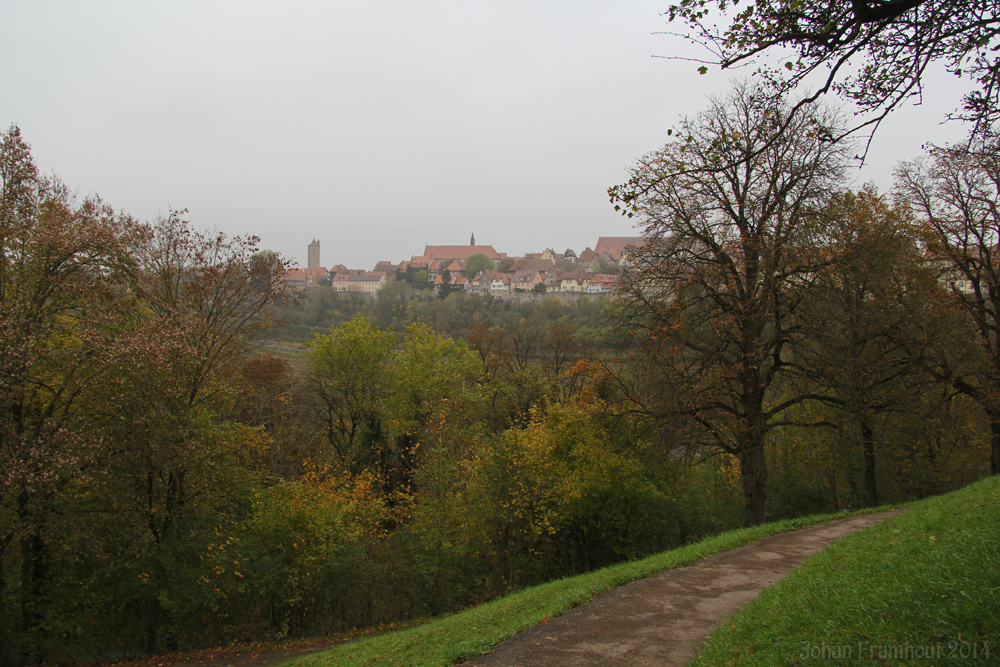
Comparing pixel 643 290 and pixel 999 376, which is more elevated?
pixel 643 290

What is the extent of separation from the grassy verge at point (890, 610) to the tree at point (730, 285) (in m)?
7.28

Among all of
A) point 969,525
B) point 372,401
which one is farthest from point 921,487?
point 372,401

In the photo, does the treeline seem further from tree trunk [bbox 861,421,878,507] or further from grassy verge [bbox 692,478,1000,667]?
grassy verge [bbox 692,478,1000,667]

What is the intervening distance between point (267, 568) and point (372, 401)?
13883 mm

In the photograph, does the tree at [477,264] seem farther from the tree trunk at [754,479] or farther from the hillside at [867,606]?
the hillside at [867,606]

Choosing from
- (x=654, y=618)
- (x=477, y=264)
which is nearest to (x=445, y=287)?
(x=477, y=264)

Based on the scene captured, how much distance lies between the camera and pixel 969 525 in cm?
691

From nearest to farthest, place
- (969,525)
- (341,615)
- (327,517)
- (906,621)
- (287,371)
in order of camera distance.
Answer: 1. (906,621)
2. (969,525)
3. (327,517)
4. (341,615)
5. (287,371)

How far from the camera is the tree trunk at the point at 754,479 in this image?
15.0 m

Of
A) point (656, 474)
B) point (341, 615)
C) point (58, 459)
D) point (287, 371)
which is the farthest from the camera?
point (287, 371)

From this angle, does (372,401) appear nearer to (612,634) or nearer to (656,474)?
(656,474)

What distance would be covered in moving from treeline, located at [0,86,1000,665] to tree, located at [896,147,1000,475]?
12 cm

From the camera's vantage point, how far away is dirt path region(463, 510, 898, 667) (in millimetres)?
6480

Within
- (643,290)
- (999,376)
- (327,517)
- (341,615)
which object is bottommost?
(341,615)
